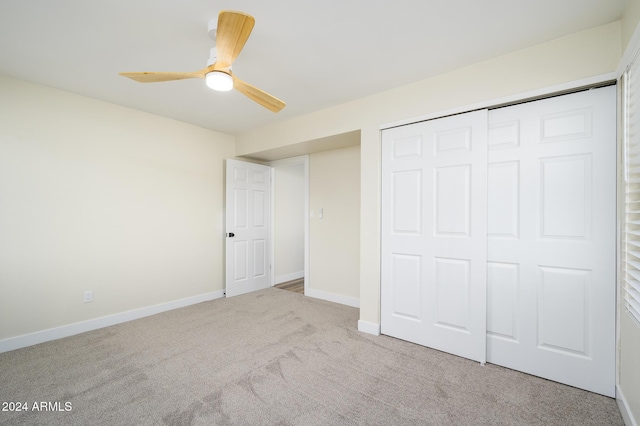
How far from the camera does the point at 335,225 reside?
414 cm

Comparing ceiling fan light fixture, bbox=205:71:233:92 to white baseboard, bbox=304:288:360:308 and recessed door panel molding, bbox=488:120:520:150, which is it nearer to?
recessed door panel molding, bbox=488:120:520:150

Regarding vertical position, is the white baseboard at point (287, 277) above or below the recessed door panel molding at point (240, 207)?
below

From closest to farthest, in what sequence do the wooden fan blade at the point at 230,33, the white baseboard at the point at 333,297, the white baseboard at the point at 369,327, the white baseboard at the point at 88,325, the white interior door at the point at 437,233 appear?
1. the wooden fan blade at the point at 230,33
2. the white interior door at the point at 437,233
3. the white baseboard at the point at 88,325
4. the white baseboard at the point at 369,327
5. the white baseboard at the point at 333,297

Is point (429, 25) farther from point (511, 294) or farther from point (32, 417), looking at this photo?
point (32, 417)

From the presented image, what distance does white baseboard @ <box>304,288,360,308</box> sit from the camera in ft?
12.7

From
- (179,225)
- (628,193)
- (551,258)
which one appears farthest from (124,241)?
(628,193)

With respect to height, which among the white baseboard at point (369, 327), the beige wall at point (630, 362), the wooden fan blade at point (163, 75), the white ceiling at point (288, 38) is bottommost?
the white baseboard at point (369, 327)

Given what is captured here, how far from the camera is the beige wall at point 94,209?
103 inches

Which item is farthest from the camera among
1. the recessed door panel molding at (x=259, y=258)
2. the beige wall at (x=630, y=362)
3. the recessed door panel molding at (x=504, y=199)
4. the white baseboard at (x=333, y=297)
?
the recessed door panel molding at (x=259, y=258)

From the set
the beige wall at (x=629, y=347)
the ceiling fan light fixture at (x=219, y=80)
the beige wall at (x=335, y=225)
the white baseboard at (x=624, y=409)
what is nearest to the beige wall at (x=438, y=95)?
the beige wall at (x=629, y=347)

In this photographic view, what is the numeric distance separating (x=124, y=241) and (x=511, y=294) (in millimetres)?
4002

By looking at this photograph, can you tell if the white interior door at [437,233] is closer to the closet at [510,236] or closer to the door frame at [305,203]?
the closet at [510,236]

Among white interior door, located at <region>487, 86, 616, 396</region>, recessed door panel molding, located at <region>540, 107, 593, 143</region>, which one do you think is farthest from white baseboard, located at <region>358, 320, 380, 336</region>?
recessed door panel molding, located at <region>540, 107, 593, 143</region>

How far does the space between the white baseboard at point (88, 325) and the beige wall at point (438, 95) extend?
2.49m
